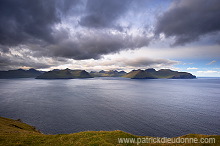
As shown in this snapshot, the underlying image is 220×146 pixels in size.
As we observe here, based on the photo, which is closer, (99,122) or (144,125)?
(144,125)

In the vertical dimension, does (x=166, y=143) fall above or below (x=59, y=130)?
above

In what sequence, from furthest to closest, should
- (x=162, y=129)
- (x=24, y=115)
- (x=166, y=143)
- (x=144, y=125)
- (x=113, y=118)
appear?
(x=24, y=115) < (x=113, y=118) < (x=144, y=125) < (x=162, y=129) < (x=166, y=143)

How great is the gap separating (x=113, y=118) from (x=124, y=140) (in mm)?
43628

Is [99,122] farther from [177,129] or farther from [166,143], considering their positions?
[166,143]

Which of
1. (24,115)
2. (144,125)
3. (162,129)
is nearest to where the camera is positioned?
(162,129)

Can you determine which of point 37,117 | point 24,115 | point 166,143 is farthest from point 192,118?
point 24,115

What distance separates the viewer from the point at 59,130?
172 feet

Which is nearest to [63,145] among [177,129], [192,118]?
[177,129]

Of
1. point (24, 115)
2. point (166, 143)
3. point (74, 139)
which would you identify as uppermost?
point (166, 143)

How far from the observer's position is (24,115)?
71.5m

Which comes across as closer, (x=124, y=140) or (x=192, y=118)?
(x=124, y=140)

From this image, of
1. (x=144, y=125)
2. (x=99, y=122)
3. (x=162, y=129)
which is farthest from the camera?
(x=99, y=122)

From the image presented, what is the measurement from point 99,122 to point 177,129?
39852 mm

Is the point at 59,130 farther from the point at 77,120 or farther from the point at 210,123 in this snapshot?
the point at 210,123
